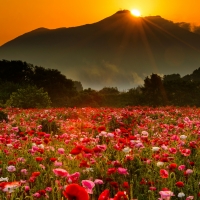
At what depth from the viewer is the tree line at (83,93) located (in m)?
Result: 23.8

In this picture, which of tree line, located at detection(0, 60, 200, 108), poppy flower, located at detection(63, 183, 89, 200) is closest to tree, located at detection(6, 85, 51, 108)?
tree line, located at detection(0, 60, 200, 108)

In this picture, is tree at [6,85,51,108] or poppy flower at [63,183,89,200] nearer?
poppy flower at [63,183,89,200]

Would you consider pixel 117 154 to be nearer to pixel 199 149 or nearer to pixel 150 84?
pixel 199 149

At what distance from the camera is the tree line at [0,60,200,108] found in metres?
23.8

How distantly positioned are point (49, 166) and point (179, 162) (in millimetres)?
1753

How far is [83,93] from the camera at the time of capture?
33688 mm

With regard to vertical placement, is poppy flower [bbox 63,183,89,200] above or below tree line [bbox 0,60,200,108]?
below

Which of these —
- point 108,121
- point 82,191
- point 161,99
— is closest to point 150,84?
point 161,99

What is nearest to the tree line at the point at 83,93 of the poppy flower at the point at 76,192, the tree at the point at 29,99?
the tree at the point at 29,99

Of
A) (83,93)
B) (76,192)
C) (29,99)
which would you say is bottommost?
(76,192)

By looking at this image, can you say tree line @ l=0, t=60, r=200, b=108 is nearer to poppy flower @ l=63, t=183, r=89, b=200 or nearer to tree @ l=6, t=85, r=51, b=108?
tree @ l=6, t=85, r=51, b=108

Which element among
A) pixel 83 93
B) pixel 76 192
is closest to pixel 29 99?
pixel 83 93

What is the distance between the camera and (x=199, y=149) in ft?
18.9

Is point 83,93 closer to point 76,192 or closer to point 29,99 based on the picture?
point 29,99
